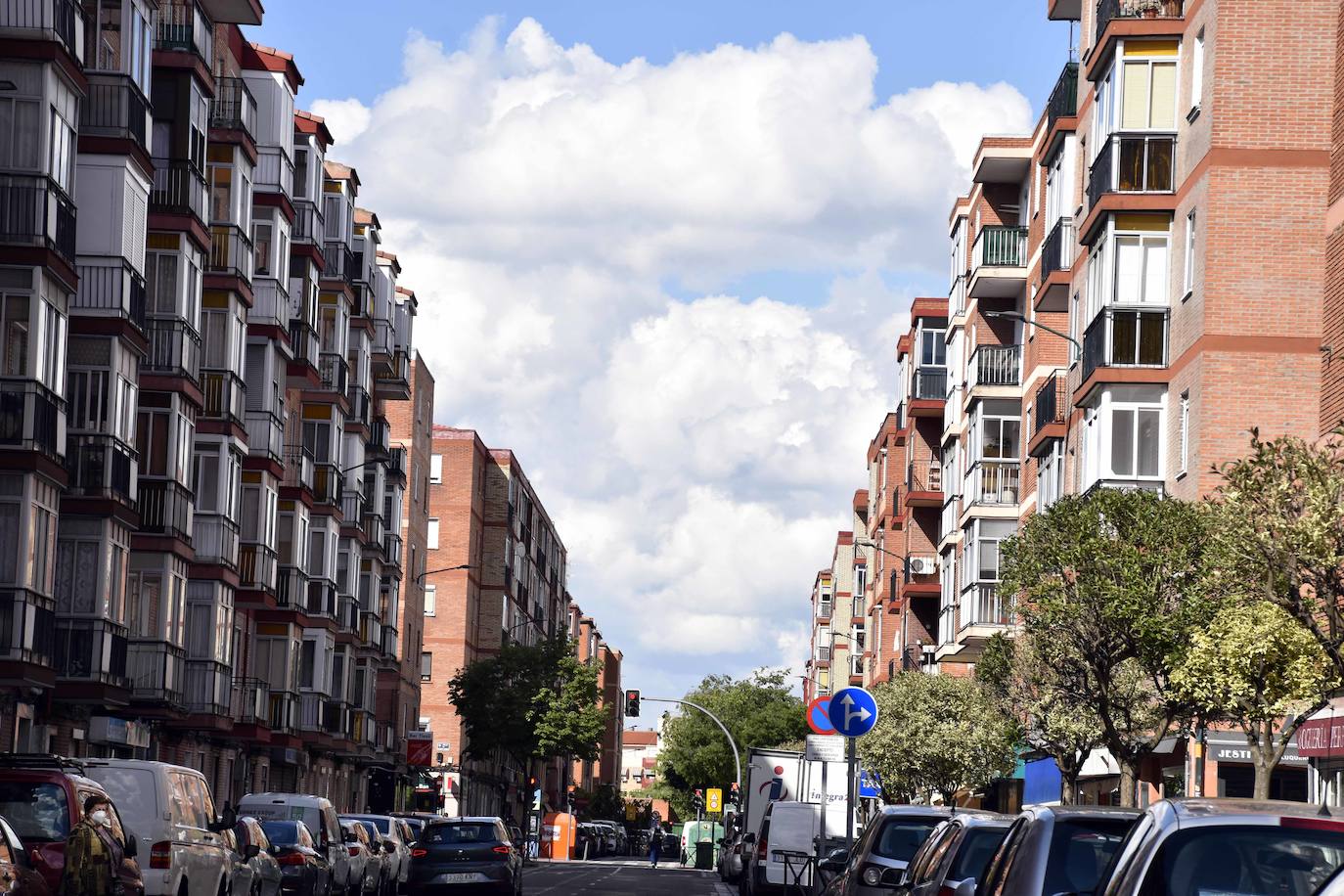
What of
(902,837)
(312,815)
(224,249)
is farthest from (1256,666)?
(224,249)

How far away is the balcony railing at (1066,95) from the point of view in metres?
50.2

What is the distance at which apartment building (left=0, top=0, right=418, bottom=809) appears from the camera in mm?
32844

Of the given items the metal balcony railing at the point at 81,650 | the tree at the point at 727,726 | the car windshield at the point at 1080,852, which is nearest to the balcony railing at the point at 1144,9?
the metal balcony railing at the point at 81,650

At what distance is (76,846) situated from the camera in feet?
50.9

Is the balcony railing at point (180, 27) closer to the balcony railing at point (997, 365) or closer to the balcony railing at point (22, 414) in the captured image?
the balcony railing at point (22, 414)

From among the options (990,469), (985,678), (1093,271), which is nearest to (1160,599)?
(985,678)

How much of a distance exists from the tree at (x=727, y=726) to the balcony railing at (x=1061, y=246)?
2838 inches

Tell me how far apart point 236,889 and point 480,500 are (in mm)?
80204

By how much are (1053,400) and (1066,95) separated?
7.03 metres

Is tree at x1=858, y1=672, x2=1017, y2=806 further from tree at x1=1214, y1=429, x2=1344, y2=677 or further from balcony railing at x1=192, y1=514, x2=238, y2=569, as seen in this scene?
tree at x1=1214, y1=429, x2=1344, y2=677

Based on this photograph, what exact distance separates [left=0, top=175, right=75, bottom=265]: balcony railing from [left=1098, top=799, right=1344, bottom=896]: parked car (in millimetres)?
25785

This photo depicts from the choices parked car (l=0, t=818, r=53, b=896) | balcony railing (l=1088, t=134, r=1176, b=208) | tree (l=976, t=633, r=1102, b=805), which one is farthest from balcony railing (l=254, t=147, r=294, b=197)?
parked car (l=0, t=818, r=53, b=896)

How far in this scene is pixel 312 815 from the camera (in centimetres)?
3481

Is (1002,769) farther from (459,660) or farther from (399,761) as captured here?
(459,660)
